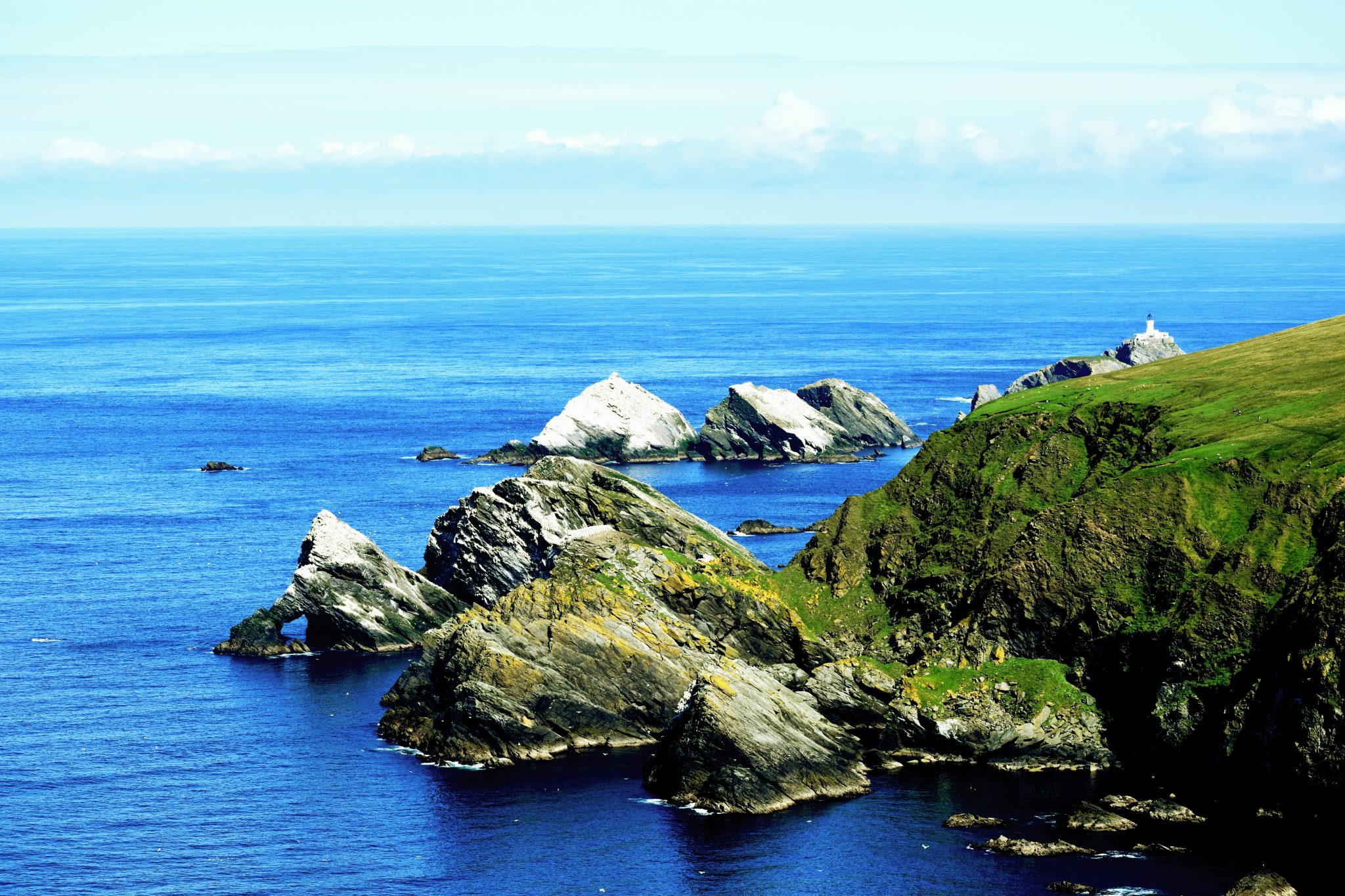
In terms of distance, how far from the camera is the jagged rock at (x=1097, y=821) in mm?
80125

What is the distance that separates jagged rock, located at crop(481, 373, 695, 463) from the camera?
189m

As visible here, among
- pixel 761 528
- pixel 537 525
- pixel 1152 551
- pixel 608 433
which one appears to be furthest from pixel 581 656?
pixel 608 433

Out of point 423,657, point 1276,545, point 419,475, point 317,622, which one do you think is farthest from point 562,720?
point 419,475

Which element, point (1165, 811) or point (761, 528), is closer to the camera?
point (1165, 811)

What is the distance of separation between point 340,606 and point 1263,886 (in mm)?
69151

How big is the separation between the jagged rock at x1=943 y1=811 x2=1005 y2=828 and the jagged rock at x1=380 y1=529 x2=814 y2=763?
1599cm

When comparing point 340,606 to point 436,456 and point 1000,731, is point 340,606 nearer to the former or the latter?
point 1000,731

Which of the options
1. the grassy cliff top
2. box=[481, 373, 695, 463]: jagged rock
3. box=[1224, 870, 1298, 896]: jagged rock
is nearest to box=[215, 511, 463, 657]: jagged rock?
the grassy cliff top

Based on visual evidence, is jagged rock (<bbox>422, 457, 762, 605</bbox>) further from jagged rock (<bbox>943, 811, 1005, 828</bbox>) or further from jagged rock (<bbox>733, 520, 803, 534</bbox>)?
jagged rock (<bbox>943, 811, 1005, 828</bbox>)

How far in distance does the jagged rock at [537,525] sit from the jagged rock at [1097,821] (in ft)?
128

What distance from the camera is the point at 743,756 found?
A: 282 feet

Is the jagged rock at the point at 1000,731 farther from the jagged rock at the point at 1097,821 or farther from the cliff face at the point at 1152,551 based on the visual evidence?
the jagged rock at the point at 1097,821


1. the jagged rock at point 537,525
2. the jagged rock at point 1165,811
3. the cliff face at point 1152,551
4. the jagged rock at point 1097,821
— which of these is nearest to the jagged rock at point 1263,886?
the cliff face at point 1152,551

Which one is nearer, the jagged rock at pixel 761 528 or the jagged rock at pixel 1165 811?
the jagged rock at pixel 1165 811
